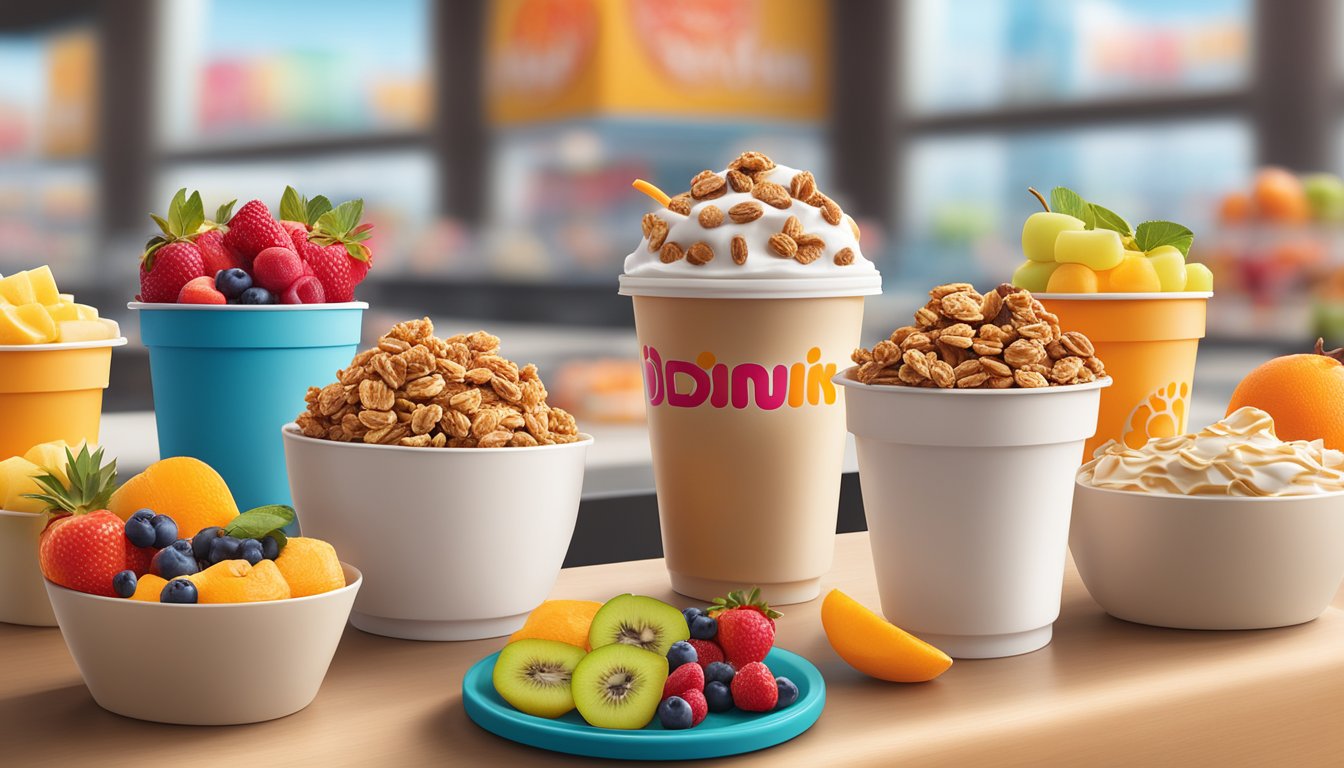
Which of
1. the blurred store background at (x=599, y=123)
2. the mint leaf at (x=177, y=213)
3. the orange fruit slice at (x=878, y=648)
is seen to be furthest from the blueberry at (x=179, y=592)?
the blurred store background at (x=599, y=123)

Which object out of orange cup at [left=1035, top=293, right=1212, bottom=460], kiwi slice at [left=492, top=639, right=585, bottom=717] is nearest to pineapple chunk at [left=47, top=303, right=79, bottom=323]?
kiwi slice at [left=492, top=639, right=585, bottom=717]

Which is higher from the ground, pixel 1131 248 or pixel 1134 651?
pixel 1131 248

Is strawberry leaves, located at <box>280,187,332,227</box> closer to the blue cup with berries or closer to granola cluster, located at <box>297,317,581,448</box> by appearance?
the blue cup with berries

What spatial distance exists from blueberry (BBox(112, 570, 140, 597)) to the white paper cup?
0.46m

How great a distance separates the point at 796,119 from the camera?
5.34 metres

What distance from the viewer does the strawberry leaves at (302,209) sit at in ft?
3.89

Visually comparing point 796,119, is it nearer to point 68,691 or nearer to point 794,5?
point 794,5

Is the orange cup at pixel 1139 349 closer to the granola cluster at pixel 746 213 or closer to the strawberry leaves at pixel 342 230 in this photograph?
the granola cluster at pixel 746 213

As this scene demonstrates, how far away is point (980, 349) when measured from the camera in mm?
857

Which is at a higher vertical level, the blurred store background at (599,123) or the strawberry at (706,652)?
the blurred store background at (599,123)

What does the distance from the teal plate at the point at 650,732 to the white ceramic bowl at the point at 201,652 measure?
0.10m

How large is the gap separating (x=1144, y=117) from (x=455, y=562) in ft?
12.2

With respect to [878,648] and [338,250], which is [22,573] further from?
[878,648]

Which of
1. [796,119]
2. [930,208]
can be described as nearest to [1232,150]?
[930,208]
